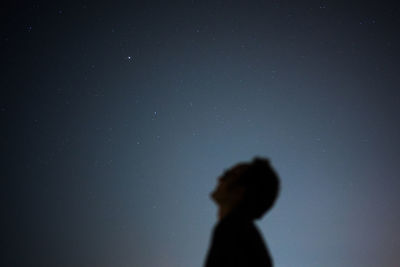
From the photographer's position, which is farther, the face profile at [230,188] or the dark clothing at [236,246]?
the face profile at [230,188]

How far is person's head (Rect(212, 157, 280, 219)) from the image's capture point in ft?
6.01

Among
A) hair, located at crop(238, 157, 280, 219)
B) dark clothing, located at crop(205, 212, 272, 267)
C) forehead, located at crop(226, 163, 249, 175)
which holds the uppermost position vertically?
forehead, located at crop(226, 163, 249, 175)

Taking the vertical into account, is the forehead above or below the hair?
above

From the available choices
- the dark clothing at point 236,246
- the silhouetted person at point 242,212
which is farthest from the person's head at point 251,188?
the dark clothing at point 236,246

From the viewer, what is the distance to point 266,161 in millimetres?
1956

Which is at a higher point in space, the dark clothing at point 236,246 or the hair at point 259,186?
the hair at point 259,186

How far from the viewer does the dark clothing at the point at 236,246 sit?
4.82 feet

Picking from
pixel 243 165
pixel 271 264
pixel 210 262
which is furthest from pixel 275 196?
pixel 210 262

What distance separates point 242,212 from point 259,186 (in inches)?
8.7

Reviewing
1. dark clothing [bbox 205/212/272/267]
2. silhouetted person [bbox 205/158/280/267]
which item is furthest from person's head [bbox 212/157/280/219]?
dark clothing [bbox 205/212/272/267]

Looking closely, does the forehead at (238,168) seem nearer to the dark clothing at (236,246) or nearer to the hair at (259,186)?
the hair at (259,186)

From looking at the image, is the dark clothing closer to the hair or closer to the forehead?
the hair

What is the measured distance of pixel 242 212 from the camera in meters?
1.80

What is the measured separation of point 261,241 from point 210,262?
15.0 inches
